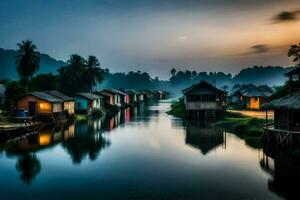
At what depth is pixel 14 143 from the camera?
33.5 m

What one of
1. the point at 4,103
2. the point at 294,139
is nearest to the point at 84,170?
the point at 294,139

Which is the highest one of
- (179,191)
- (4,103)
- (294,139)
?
(4,103)

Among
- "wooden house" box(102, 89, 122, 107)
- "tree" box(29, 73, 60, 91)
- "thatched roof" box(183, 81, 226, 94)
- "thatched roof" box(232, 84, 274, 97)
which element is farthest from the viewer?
"wooden house" box(102, 89, 122, 107)

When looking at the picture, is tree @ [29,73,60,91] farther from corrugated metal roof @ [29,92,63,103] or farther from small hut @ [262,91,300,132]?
small hut @ [262,91,300,132]

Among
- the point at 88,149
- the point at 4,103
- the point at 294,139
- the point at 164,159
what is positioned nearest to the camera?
the point at 294,139

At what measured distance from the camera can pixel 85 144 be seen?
3406 centimetres

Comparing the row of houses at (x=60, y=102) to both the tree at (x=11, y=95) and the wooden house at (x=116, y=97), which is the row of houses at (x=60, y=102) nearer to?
the wooden house at (x=116, y=97)

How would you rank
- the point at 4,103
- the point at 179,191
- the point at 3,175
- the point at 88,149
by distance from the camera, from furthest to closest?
1. the point at 4,103
2. the point at 88,149
3. the point at 3,175
4. the point at 179,191

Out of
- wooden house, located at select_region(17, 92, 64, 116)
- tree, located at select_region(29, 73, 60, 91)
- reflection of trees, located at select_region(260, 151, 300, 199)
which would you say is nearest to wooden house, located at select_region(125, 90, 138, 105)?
tree, located at select_region(29, 73, 60, 91)

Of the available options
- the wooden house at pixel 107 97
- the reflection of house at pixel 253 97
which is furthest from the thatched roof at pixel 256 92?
the wooden house at pixel 107 97

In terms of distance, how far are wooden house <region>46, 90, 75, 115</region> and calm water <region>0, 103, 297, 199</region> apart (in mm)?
17335

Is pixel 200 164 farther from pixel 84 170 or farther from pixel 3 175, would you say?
pixel 3 175

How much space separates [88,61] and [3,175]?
6830 centimetres

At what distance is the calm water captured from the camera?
60.4ft
